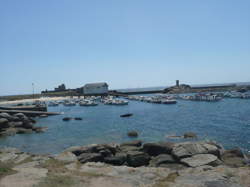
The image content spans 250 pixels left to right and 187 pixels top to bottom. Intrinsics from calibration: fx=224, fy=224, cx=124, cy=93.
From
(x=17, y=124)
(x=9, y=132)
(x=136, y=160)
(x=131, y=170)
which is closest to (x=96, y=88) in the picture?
(x=17, y=124)

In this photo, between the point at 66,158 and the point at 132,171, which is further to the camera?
the point at 66,158

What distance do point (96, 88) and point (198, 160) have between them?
97553 mm

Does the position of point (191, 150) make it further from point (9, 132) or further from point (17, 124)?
point (17, 124)

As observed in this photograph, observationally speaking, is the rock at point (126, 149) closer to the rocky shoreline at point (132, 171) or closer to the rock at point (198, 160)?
the rocky shoreline at point (132, 171)

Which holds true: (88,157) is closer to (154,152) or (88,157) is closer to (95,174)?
(95,174)

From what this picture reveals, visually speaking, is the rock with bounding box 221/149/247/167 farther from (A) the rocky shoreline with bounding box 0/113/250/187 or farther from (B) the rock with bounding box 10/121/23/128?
(B) the rock with bounding box 10/121/23/128

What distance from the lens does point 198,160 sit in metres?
10.1

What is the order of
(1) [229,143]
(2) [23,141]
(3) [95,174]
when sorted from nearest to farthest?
(3) [95,174] → (1) [229,143] → (2) [23,141]

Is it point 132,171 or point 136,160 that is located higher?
point 132,171

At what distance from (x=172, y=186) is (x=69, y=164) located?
15.8 feet

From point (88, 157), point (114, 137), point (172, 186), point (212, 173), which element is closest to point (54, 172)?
point (88, 157)

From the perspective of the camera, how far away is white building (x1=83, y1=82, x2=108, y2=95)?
10488 cm

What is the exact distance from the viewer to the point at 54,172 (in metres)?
8.24

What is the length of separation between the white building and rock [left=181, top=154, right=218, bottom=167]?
94.9m
